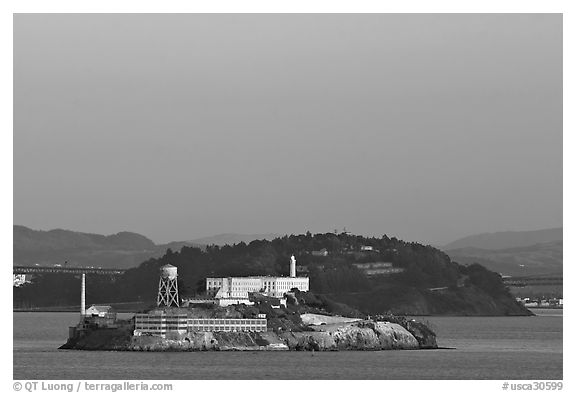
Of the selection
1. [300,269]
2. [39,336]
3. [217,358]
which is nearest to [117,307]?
[300,269]

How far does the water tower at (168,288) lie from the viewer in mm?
93812

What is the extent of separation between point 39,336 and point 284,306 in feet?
50.1

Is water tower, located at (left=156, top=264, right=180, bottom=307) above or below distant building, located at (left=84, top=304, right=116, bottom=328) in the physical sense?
above

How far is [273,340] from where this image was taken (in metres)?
88.8

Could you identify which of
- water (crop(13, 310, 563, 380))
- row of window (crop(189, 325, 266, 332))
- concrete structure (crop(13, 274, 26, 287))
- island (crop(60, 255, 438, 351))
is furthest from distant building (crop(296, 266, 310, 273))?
row of window (crop(189, 325, 266, 332))

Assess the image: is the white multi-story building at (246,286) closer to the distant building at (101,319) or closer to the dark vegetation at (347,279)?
the distant building at (101,319)

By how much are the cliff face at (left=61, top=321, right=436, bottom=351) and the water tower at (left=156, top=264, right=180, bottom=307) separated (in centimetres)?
525

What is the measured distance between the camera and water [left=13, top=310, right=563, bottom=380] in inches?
2832

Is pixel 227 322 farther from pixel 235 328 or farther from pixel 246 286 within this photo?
pixel 246 286

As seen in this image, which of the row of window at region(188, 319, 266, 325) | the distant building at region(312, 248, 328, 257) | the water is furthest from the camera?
the distant building at region(312, 248, 328, 257)

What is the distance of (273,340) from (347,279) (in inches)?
2814

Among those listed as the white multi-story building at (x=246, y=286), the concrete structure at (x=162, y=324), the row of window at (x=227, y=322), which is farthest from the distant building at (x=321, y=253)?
the concrete structure at (x=162, y=324)

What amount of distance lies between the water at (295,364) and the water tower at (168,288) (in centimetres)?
586

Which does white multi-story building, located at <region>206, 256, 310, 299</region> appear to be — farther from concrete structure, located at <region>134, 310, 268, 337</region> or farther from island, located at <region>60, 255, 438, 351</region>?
concrete structure, located at <region>134, 310, 268, 337</region>
